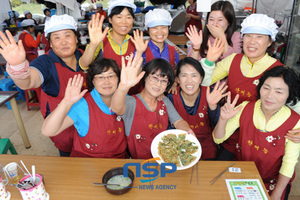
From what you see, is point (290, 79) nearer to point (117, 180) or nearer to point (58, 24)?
point (117, 180)

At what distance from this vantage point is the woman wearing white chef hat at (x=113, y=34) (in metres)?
1.99

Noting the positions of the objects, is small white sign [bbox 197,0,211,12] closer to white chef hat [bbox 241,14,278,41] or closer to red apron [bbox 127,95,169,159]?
white chef hat [bbox 241,14,278,41]

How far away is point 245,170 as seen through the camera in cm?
147

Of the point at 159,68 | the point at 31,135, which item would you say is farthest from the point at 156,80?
the point at 31,135

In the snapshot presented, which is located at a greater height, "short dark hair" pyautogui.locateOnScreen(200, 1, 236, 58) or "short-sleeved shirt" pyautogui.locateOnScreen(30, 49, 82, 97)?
"short dark hair" pyautogui.locateOnScreen(200, 1, 236, 58)

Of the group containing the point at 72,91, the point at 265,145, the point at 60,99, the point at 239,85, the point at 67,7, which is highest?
the point at 67,7

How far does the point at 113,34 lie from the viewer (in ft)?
7.73

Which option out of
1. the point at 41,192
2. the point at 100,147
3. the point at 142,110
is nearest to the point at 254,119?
the point at 142,110

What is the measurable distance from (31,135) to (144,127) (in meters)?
2.50

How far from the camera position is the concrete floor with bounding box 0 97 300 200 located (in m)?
3.09

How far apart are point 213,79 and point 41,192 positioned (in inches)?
68.1

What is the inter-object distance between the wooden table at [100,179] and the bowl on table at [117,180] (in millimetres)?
39

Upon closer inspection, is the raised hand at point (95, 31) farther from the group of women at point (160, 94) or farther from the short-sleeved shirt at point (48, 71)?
the short-sleeved shirt at point (48, 71)

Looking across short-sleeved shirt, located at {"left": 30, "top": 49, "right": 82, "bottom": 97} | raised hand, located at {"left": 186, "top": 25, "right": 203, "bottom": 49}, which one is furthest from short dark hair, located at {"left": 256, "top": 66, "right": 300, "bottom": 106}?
short-sleeved shirt, located at {"left": 30, "top": 49, "right": 82, "bottom": 97}
